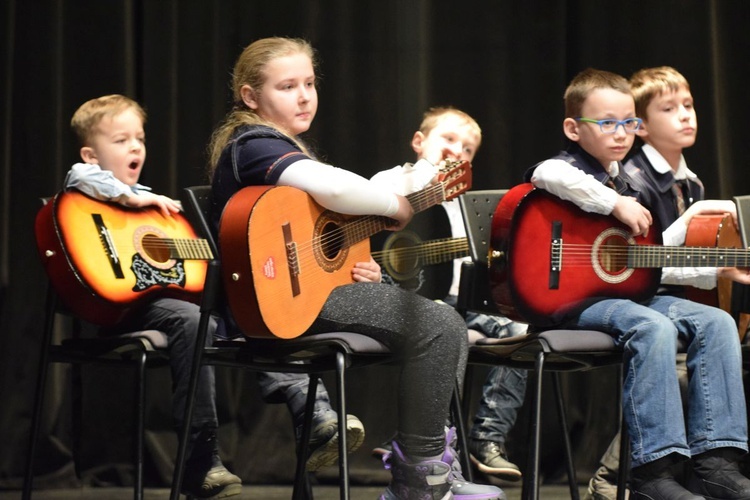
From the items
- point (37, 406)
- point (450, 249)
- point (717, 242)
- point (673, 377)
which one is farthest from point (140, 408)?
point (717, 242)

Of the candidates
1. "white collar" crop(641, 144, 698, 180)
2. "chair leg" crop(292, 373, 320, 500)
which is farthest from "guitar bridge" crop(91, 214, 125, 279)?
"white collar" crop(641, 144, 698, 180)

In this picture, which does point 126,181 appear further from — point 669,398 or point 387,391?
point 669,398

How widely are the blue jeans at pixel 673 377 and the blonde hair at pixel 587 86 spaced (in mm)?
626

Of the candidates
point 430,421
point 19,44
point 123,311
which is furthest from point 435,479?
point 19,44

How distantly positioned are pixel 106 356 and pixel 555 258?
129 cm

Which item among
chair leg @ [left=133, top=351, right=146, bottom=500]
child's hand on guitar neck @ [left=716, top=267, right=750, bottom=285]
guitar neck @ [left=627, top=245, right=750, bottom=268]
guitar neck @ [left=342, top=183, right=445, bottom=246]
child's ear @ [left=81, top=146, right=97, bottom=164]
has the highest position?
child's ear @ [left=81, top=146, right=97, bottom=164]

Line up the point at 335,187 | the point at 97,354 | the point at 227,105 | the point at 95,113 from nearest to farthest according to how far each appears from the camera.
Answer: the point at 335,187 < the point at 97,354 < the point at 95,113 < the point at 227,105

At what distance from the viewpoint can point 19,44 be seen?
3477 millimetres

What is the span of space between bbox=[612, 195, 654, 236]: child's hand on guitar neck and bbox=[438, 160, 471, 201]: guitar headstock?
40 centimetres

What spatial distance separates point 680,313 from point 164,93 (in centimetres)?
203

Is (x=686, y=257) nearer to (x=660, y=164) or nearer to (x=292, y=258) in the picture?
(x=660, y=164)

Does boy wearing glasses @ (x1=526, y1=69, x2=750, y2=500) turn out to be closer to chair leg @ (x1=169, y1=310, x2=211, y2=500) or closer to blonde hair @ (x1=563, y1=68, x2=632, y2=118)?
blonde hair @ (x1=563, y1=68, x2=632, y2=118)

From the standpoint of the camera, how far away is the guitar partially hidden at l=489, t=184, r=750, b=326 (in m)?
2.51

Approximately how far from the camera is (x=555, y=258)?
252cm
